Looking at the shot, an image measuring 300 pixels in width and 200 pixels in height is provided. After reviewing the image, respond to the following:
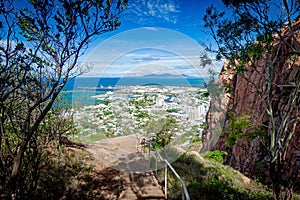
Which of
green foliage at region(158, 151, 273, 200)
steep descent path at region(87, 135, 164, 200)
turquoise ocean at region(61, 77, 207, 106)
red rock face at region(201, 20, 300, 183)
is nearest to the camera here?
steep descent path at region(87, 135, 164, 200)

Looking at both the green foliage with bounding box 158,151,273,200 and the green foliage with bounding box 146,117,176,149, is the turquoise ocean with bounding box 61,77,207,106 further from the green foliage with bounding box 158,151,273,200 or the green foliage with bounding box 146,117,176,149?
the green foliage with bounding box 158,151,273,200

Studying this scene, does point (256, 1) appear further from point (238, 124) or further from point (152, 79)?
point (238, 124)

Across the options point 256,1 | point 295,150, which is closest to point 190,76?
point 256,1

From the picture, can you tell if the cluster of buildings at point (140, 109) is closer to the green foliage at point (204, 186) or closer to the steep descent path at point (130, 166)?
the steep descent path at point (130, 166)

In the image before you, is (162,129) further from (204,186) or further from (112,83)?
(112,83)

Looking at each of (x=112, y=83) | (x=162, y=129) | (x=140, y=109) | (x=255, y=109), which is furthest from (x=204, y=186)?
(x=255, y=109)

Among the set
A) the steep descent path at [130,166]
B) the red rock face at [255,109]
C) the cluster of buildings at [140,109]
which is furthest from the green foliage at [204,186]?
the red rock face at [255,109]

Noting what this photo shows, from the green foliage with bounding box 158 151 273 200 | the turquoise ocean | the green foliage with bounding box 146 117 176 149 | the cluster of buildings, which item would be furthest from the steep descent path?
the turquoise ocean
